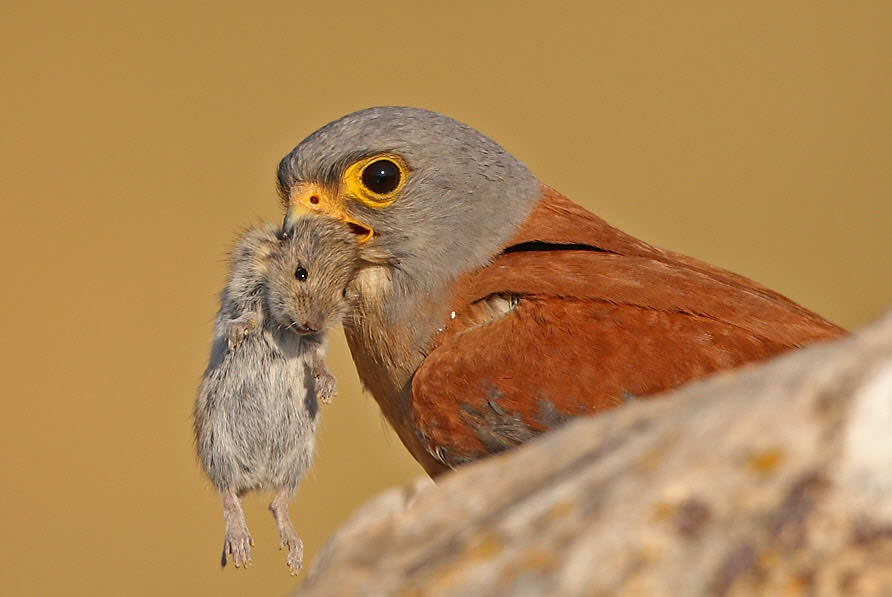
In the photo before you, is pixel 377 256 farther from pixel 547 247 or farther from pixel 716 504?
pixel 716 504

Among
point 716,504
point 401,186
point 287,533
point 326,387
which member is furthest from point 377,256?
point 716,504

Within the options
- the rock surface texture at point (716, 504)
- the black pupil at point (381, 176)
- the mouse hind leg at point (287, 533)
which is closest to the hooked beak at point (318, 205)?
the black pupil at point (381, 176)

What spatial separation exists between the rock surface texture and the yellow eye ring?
265 centimetres

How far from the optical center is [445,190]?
5.06m

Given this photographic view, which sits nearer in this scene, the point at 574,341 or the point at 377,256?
the point at 574,341

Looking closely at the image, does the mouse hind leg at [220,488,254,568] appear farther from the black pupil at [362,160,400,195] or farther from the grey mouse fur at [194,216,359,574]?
the black pupil at [362,160,400,195]

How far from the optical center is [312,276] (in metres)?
4.84

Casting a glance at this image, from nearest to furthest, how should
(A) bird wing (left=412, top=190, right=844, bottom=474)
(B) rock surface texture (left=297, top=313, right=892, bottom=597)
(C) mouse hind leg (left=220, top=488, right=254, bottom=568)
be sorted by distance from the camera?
(B) rock surface texture (left=297, top=313, right=892, bottom=597) < (A) bird wing (left=412, top=190, right=844, bottom=474) < (C) mouse hind leg (left=220, top=488, right=254, bottom=568)

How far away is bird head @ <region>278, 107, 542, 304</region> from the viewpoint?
4.99 metres

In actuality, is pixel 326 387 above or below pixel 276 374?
below

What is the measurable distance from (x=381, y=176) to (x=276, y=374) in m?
0.86

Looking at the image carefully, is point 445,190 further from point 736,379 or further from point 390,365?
point 736,379

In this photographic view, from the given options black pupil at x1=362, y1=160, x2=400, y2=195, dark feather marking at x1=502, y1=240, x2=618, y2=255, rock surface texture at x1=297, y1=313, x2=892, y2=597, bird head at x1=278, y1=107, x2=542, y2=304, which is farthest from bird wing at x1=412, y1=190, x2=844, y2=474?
rock surface texture at x1=297, y1=313, x2=892, y2=597

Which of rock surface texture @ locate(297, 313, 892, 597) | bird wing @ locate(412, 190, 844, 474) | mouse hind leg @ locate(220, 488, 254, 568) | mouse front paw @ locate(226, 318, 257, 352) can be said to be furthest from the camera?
mouse front paw @ locate(226, 318, 257, 352)
